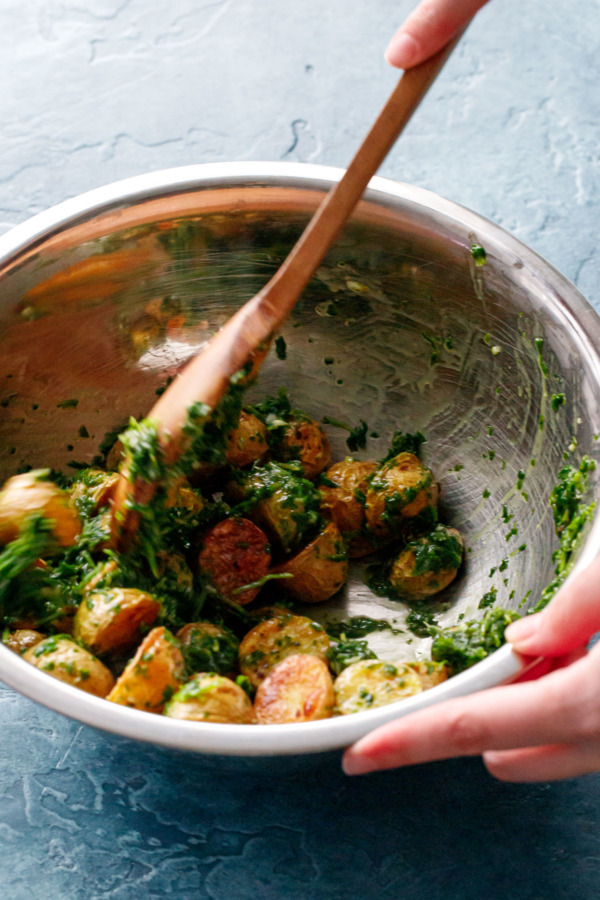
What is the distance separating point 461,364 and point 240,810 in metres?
1.11

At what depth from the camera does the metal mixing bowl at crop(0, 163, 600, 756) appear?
1.88 m

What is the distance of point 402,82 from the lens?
1.69 metres

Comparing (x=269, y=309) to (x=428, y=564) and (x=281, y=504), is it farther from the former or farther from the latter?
(x=428, y=564)

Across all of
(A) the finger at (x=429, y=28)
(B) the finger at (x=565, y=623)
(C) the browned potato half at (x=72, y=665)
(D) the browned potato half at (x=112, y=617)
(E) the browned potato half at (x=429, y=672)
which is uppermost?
(A) the finger at (x=429, y=28)

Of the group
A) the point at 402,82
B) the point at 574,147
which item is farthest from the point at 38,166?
the point at 574,147

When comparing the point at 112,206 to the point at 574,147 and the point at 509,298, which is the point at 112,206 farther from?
the point at 574,147

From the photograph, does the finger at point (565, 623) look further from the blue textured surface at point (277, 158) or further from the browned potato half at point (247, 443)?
the browned potato half at point (247, 443)

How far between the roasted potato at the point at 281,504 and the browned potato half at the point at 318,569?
4cm

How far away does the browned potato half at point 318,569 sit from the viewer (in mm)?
1928

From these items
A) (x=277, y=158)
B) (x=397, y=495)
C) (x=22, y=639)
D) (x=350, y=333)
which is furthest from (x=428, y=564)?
(x=277, y=158)

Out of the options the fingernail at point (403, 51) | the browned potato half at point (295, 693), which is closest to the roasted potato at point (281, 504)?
the browned potato half at point (295, 693)

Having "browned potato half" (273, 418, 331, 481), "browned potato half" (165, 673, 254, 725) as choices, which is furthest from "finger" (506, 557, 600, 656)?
"browned potato half" (273, 418, 331, 481)

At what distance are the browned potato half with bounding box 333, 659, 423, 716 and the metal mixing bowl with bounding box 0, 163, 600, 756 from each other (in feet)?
0.98

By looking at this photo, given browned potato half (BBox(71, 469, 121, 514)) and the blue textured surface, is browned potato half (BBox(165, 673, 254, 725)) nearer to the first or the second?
the blue textured surface
